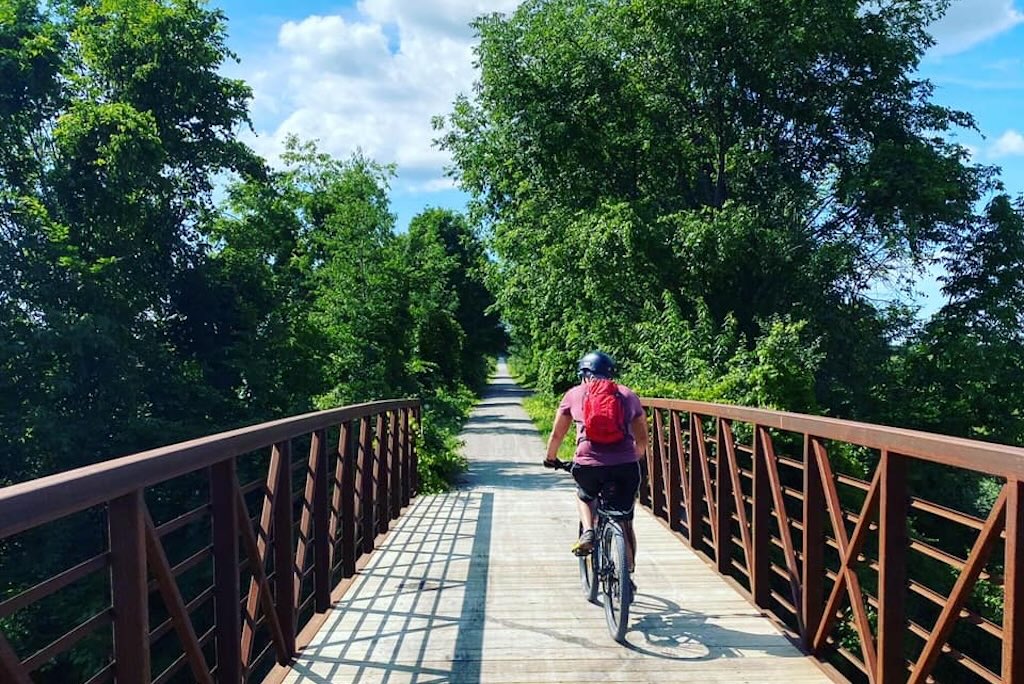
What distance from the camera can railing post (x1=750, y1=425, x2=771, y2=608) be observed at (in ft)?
15.6

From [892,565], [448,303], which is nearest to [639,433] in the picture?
[892,565]

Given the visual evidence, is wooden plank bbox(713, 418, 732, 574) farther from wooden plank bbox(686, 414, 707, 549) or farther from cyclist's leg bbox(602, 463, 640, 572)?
cyclist's leg bbox(602, 463, 640, 572)

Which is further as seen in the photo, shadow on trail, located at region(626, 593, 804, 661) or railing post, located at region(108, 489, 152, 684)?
shadow on trail, located at region(626, 593, 804, 661)

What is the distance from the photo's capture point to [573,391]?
190 inches

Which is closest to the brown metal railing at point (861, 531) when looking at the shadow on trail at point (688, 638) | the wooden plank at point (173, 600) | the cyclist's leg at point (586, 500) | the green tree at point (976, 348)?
the shadow on trail at point (688, 638)

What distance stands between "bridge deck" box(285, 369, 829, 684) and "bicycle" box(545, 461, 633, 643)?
0.12 metres

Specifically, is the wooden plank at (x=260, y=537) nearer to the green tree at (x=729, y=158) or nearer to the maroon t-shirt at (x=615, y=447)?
the maroon t-shirt at (x=615, y=447)

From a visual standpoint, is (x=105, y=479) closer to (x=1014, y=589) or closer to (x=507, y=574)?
(x=1014, y=589)

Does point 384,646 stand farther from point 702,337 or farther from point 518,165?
point 518,165

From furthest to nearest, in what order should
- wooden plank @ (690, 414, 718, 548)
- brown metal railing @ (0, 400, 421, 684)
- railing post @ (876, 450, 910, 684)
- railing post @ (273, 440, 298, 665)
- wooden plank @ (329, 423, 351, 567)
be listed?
wooden plank @ (690, 414, 718, 548)
wooden plank @ (329, 423, 351, 567)
railing post @ (273, 440, 298, 665)
railing post @ (876, 450, 910, 684)
brown metal railing @ (0, 400, 421, 684)

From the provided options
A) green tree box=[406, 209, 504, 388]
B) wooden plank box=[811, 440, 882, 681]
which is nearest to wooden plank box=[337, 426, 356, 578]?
wooden plank box=[811, 440, 882, 681]

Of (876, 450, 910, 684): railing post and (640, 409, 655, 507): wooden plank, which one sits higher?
(876, 450, 910, 684): railing post

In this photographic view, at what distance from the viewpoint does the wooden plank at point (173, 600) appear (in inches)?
95.3

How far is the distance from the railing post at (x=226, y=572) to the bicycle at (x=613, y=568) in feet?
6.20
